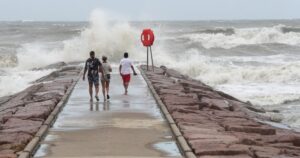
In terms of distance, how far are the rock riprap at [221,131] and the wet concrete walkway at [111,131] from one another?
1.06ft

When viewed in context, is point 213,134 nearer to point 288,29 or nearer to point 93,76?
point 93,76

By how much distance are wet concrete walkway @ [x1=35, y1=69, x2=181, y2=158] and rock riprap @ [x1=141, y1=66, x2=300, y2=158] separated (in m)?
0.32

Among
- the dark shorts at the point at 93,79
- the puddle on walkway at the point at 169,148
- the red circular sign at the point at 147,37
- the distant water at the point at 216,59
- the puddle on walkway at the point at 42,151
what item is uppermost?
the red circular sign at the point at 147,37

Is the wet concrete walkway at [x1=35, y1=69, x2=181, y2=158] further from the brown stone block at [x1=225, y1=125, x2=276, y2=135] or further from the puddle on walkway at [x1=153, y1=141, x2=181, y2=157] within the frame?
the brown stone block at [x1=225, y1=125, x2=276, y2=135]

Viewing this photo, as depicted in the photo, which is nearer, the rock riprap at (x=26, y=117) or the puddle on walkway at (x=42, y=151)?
the puddle on walkway at (x=42, y=151)

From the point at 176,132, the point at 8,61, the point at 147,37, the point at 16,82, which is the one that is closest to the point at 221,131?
the point at 176,132

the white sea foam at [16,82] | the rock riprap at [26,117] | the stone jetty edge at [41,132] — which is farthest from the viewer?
the white sea foam at [16,82]

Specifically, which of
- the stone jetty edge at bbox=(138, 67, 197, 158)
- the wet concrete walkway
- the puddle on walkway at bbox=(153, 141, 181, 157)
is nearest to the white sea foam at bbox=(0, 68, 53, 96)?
the wet concrete walkway

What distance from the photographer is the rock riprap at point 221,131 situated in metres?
7.88

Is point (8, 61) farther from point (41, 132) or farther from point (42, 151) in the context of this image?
point (42, 151)

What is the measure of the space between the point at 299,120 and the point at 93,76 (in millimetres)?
5048

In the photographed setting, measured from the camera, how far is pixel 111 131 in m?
9.16

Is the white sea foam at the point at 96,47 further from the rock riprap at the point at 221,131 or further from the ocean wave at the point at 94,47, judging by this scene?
the rock riprap at the point at 221,131

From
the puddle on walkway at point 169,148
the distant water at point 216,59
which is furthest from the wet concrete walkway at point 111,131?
the distant water at point 216,59
